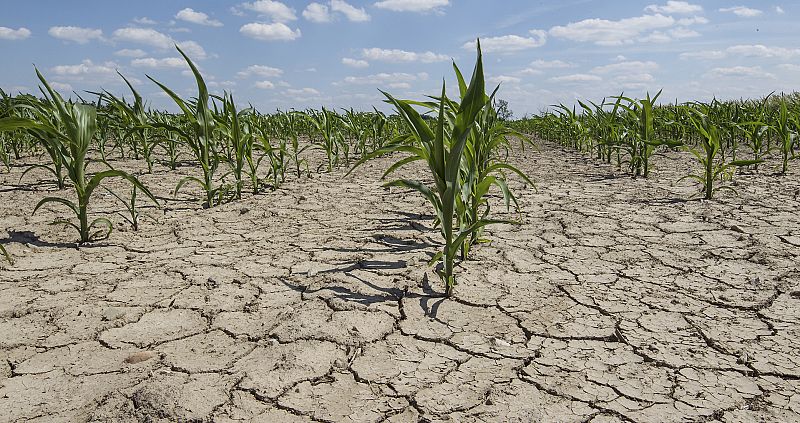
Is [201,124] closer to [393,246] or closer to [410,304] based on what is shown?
[393,246]

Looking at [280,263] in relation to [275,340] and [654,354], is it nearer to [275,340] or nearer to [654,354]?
[275,340]

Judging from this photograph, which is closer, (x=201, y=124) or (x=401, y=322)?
(x=401, y=322)

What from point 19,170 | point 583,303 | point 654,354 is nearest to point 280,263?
point 583,303

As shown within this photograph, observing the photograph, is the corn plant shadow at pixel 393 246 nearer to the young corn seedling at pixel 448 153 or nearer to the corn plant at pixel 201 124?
the young corn seedling at pixel 448 153

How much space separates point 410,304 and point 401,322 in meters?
0.13

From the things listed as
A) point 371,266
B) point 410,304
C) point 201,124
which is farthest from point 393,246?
point 201,124

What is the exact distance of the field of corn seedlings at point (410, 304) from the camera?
4.11 feet

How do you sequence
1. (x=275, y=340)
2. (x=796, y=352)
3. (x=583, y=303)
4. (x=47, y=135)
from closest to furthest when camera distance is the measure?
(x=796, y=352) < (x=275, y=340) < (x=583, y=303) < (x=47, y=135)

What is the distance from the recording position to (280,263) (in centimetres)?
221

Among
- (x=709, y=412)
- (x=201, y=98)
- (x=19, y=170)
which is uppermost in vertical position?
(x=201, y=98)

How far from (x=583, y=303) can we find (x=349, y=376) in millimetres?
815

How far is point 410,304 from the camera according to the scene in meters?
1.77

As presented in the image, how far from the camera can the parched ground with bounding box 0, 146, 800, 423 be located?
1238 millimetres

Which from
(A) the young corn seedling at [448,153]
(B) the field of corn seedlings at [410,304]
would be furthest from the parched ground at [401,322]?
(A) the young corn seedling at [448,153]
